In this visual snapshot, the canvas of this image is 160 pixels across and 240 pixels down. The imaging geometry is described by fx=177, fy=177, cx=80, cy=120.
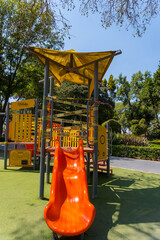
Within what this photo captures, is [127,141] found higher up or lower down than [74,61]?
lower down

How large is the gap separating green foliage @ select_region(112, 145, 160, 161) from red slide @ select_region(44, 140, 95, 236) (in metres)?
8.90

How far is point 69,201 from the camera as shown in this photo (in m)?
2.85

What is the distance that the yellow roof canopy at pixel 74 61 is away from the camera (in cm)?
407

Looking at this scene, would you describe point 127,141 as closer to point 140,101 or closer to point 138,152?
point 138,152

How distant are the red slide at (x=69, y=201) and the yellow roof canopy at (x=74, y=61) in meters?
2.20

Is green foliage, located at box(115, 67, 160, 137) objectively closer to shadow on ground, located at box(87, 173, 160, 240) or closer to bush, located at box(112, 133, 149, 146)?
bush, located at box(112, 133, 149, 146)

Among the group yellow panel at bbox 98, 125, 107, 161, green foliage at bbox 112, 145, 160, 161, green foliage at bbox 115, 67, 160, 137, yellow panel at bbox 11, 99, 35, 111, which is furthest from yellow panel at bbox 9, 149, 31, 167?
green foliage at bbox 115, 67, 160, 137

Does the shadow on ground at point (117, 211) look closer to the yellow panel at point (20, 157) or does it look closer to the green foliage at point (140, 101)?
the yellow panel at point (20, 157)

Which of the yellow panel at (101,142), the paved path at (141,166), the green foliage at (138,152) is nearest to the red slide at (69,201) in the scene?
the yellow panel at (101,142)

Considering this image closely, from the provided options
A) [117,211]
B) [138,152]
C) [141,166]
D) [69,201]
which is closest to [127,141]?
[138,152]

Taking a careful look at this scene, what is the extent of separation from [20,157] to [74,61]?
4.49m

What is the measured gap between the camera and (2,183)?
496cm

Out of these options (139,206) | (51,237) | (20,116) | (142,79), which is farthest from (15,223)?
(142,79)

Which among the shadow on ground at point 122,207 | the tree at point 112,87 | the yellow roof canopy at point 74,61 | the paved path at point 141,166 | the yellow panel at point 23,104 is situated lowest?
the shadow on ground at point 122,207
